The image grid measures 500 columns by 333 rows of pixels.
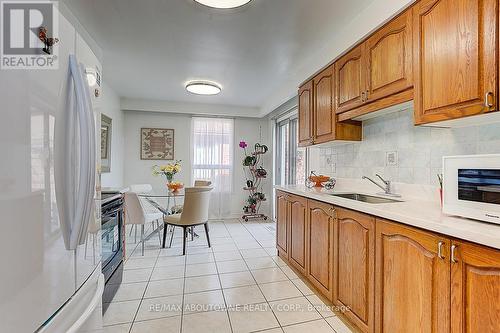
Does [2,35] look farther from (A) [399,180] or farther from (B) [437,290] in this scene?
(A) [399,180]

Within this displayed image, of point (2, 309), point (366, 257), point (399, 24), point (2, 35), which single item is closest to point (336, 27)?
point (399, 24)

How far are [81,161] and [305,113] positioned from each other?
2.56m

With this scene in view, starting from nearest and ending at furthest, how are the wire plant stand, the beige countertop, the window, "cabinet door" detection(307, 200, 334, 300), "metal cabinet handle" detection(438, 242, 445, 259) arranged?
the beige countertop → "metal cabinet handle" detection(438, 242, 445, 259) → "cabinet door" detection(307, 200, 334, 300) → the window → the wire plant stand

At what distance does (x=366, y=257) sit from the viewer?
1.56 m

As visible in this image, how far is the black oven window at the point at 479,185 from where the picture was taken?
103cm

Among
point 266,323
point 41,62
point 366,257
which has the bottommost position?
point 266,323

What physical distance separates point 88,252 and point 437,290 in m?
1.55

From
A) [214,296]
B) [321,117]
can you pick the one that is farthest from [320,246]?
[321,117]

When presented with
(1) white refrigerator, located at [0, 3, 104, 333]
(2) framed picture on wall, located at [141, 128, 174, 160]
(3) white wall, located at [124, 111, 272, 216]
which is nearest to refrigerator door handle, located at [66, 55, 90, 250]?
(1) white refrigerator, located at [0, 3, 104, 333]

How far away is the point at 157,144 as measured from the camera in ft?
16.5

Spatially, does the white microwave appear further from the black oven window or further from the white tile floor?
the white tile floor

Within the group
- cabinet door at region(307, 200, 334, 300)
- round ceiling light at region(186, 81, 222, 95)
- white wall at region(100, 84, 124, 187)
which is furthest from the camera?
white wall at region(100, 84, 124, 187)

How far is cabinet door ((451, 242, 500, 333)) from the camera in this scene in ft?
3.02

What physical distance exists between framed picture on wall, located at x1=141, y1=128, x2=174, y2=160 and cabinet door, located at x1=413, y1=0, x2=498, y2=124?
4.47 m
